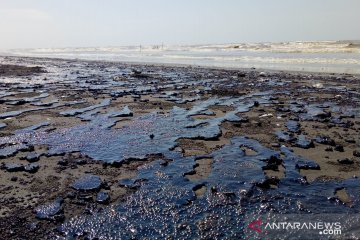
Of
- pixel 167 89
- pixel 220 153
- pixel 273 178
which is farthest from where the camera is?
pixel 167 89

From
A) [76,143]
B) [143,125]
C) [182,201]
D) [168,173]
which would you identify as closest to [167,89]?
[143,125]

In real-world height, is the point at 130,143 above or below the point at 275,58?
below

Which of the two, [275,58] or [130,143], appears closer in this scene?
[130,143]

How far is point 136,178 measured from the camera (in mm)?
7785

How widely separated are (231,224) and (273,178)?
213 centimetres

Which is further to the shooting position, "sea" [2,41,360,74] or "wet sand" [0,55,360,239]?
"sea" [2,41,360,74]

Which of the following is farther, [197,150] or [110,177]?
[197,150]

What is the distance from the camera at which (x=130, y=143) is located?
1027 centimetres

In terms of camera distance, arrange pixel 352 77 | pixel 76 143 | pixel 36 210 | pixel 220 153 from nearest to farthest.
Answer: pixel 36 210 < pixel 220 153 < pixel 76 143 < pixel 352 77

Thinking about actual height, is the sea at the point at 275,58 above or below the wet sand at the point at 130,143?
above

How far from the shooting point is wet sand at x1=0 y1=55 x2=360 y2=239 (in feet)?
22.2

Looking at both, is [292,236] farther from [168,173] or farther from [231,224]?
[168,173]

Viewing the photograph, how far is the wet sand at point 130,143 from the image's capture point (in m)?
6.78

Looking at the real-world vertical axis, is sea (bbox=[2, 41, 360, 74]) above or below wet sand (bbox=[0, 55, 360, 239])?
above
